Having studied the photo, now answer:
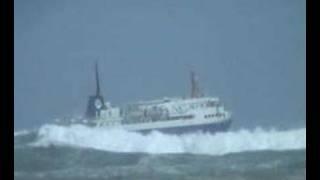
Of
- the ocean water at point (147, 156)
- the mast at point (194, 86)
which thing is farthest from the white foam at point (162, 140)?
the mast at point (194, 86)

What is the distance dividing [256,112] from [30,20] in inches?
38.0

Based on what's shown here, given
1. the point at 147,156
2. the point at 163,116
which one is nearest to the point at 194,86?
the point at 163,116

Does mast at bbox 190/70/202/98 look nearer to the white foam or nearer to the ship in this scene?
the ship

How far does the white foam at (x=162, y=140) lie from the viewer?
3666 millimetres

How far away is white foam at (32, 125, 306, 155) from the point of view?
3666mm

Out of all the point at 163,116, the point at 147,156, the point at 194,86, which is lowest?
the point at 147,156

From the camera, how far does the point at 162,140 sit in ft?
12.1

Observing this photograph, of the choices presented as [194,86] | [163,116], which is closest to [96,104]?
[163,116]

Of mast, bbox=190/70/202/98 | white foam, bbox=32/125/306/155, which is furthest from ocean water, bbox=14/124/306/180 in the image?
mast, bbox=190/70/202/98

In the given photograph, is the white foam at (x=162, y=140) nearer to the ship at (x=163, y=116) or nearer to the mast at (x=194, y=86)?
the ship at (x=163, y=116)

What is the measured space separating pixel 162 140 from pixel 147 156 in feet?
0.28

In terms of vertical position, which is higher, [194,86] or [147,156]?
[194,86]

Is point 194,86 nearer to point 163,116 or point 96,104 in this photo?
point 163,116
